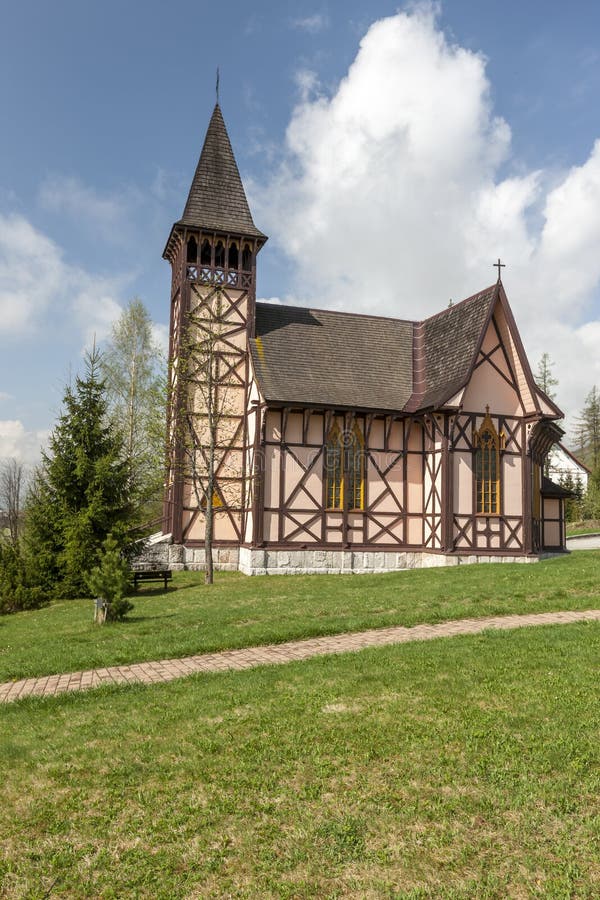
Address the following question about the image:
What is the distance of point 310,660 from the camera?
9492mm

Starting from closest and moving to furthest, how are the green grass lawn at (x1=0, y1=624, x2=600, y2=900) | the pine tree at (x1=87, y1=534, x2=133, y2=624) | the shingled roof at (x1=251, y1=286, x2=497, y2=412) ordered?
the green grass lawn at (x1=0, y1=624, x2=600, y2=900) < the pine tree at (x1=87, y1=534, x2=133, y2=624) < the shingled roof at (x1=251, y1=286, x2=497, y2=412)

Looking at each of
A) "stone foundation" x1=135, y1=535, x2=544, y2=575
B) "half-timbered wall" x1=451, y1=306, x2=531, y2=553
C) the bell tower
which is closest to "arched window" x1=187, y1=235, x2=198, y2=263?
the bell tower

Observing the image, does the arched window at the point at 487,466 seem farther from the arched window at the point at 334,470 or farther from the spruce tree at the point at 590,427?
the spruce tree at the point at 590,427

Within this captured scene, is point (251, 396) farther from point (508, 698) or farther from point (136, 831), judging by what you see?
point (136, 831)

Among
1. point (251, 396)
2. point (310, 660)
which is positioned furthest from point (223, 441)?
point (310, 660)

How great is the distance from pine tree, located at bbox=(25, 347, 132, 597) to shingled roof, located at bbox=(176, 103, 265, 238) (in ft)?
24.5

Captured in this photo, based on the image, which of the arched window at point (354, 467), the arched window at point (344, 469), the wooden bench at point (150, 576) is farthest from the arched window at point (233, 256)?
the wooden bench at point (150, 576)

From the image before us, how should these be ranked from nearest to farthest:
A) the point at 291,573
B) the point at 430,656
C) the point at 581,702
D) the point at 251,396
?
the point at 581,702 → the point at 430,656 → the point at 291,573 → the point at 251,396

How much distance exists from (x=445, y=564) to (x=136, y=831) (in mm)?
18823

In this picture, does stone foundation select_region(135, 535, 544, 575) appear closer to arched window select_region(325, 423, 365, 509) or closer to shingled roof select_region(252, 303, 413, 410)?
arched window select_region(325, 423, 365, 509)

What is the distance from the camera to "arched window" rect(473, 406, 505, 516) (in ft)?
77.1

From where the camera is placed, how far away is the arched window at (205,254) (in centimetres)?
2527

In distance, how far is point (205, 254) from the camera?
25.4 meters

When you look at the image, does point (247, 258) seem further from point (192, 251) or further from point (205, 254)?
point (192, 251)
